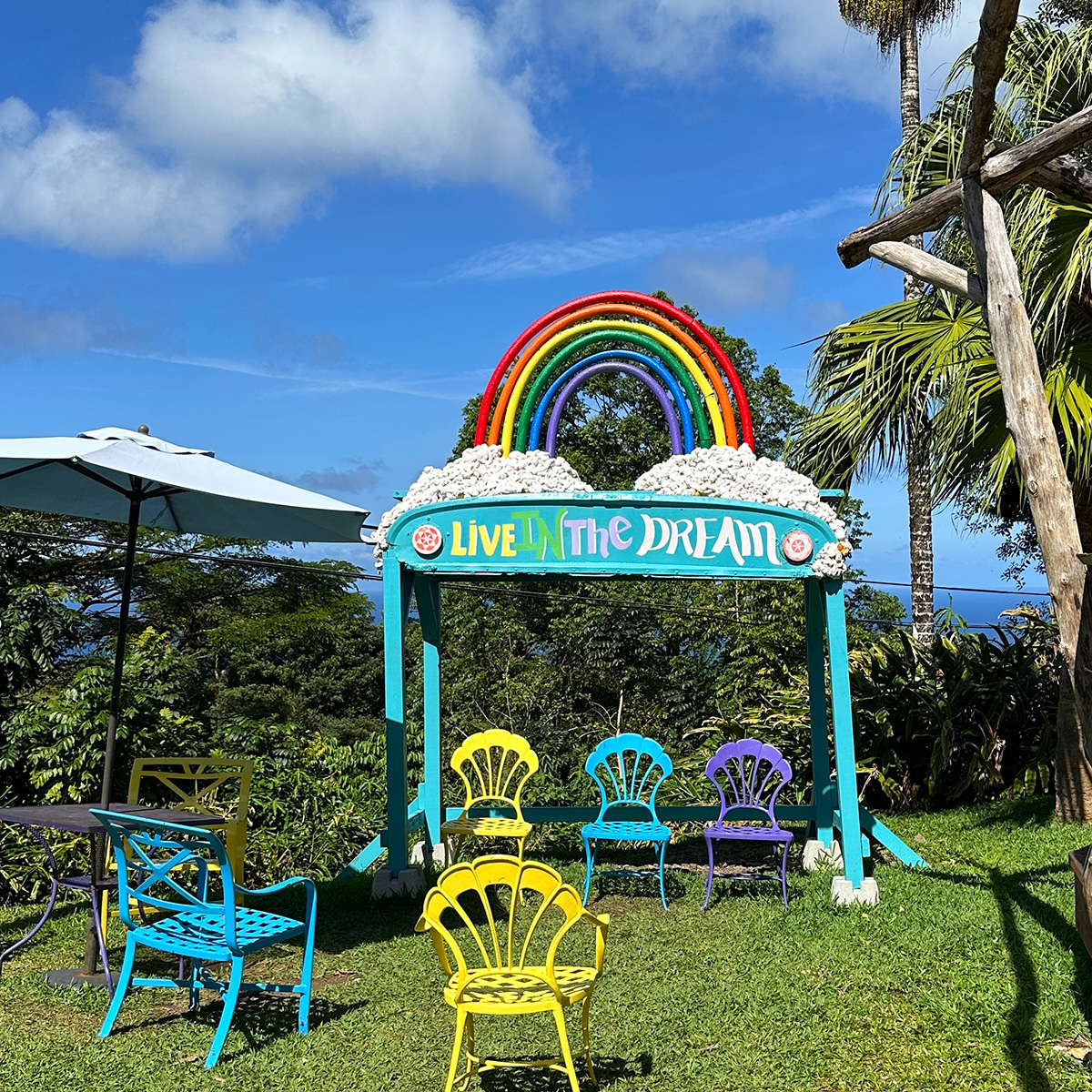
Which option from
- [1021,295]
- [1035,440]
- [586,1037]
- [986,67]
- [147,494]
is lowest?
[586,1037]

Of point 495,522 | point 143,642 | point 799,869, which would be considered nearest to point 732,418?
point 495,522

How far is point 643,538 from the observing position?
690 centimetres

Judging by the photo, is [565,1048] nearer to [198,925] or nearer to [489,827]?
[198,925]

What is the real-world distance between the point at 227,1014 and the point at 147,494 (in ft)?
9.61

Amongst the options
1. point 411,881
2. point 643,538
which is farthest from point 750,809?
point 411,881

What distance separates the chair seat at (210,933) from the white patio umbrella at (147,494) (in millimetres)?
1002

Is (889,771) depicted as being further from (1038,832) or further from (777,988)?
(777,988)

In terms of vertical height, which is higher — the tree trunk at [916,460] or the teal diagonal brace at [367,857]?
the tree trunk at [916,460]

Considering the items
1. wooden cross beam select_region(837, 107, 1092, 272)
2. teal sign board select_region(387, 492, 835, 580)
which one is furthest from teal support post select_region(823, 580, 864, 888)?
wooden cross beam select_region(837, 107, 1092, 272)

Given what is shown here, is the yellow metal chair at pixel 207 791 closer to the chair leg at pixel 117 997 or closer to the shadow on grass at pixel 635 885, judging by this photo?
the chair leg at pixel 117 997

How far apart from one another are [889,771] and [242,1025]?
7.22 metres

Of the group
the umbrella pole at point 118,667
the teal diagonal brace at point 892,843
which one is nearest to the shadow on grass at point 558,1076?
the umbrella pole at point 118,667

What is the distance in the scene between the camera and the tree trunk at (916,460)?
8727mm

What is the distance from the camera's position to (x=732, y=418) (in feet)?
23.6
